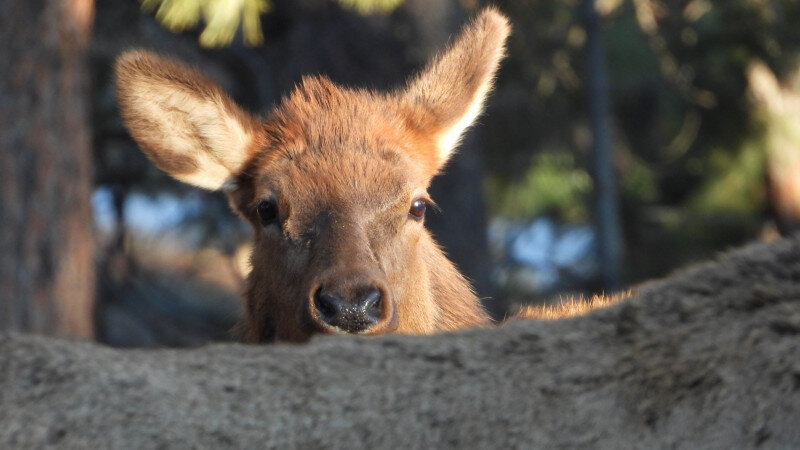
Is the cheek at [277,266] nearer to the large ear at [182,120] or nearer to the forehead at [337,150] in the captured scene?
the forehead at [337,150]

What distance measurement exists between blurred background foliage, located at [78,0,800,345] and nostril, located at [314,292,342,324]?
6.18 metres

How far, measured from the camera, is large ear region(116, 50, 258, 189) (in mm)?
5668

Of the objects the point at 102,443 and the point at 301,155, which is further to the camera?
the point at 301,155

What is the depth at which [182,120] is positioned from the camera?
597cm

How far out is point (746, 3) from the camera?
1406 cm

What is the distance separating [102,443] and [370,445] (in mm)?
546

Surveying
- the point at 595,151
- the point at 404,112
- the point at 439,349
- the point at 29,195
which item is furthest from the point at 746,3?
the point at 439,349

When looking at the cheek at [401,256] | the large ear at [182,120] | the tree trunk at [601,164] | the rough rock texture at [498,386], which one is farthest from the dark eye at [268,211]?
the tree trunk at [601,164]

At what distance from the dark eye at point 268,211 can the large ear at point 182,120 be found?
583 mm

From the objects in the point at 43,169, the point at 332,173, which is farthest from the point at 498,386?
the point at 43,169

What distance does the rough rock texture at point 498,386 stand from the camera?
193 cm

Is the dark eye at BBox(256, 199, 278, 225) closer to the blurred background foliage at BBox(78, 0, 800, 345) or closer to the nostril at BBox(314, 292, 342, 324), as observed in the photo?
the nostril at BBox(314, 292, 342, 324)

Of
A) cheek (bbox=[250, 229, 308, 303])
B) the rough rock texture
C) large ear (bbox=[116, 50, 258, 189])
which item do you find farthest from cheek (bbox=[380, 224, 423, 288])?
the rough rock texture

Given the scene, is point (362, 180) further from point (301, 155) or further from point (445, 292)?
point (445, 292)
